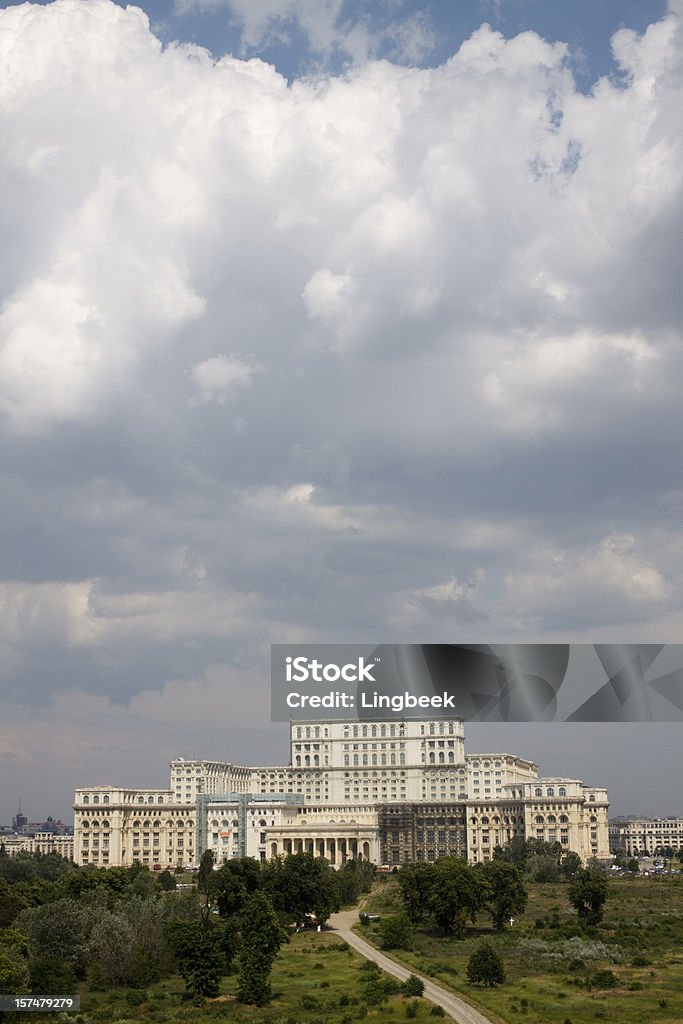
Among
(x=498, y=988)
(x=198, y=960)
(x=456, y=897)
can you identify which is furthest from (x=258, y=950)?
(x=456, y=897)

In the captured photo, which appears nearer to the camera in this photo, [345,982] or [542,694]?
[345,982]

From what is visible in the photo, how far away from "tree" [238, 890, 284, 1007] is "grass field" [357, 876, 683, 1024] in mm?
13057

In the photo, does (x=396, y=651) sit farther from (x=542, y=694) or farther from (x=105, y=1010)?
(x=105, y=1010)

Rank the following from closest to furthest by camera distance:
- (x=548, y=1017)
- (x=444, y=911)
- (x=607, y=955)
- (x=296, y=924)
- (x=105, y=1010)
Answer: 1. (x=548, y=1017)
2. (x=105, y=1010)
3. (x=607, y=955)
4. (x=444, y=911)
5. (x=296, y=924)

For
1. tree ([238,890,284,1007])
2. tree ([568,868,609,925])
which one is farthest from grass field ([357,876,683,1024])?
tree ([238,890,284,1007])

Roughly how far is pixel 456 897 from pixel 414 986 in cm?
3061

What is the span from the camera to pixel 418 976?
279ft

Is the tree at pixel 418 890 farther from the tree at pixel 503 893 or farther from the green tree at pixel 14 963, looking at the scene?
the green tree at pixel 14 963

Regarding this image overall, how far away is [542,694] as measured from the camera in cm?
12581

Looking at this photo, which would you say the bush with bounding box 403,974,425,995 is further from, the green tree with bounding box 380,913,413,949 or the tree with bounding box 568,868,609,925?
the tree with bounding box 568,868,609,925

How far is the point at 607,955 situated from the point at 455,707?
56.0 metres

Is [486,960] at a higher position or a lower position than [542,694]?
lower

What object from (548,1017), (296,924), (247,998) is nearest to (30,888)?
(296,924)

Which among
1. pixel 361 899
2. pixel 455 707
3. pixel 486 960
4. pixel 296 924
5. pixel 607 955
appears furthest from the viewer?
pixel 361 899
